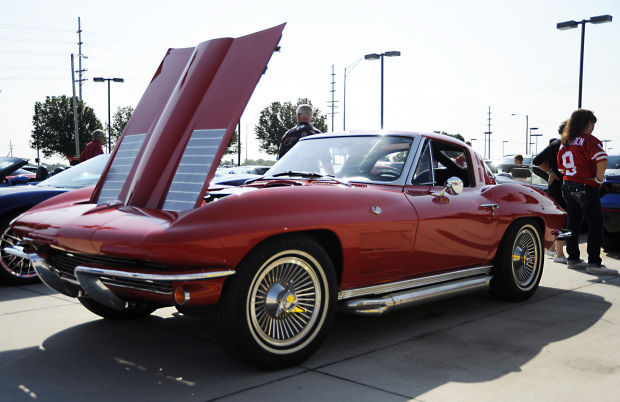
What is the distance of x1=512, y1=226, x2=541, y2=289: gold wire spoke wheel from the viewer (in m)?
5.06

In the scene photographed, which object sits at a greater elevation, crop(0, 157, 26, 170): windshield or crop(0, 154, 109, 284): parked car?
crop(0, 157, 26, 170): windshield

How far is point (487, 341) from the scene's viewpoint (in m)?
3.88

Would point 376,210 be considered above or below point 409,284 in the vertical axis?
above

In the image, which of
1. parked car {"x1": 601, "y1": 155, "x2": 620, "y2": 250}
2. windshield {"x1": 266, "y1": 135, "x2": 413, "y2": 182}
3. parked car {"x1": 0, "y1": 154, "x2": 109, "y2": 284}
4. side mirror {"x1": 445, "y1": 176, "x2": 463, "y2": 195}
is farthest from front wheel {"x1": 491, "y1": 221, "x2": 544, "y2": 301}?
parked car {"x1": 0, "y1": 154, "x2": 109, "y2": 284}

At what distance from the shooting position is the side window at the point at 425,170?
430 centimetres

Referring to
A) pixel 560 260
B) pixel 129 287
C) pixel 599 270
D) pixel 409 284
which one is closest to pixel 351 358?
pixel 409 284

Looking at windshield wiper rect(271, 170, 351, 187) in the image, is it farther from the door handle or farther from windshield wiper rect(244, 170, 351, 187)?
the door handle

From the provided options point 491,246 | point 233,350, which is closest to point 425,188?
point 491,246

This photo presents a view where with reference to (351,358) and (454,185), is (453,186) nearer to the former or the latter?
(454,185)

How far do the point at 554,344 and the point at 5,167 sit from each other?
5992 millimetres

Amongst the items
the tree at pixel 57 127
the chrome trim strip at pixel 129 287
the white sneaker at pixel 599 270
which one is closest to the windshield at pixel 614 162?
the white sneaker at pixel 599 270

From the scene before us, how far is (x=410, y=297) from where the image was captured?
12.7 feet

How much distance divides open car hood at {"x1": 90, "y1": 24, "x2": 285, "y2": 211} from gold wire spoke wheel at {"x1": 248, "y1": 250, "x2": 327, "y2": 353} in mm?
621

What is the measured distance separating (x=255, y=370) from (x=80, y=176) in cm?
437
